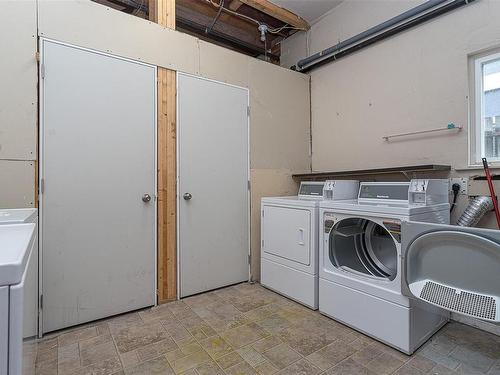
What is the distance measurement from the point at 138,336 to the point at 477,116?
3064 millimetres

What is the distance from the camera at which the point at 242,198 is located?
115 inches

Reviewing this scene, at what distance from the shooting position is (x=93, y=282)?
2.12 metres

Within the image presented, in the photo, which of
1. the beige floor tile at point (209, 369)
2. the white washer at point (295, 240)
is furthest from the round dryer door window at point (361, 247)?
the beige floor tile at point (209, 369)

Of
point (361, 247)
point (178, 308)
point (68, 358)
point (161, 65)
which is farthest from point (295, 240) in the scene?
point (161, 65)

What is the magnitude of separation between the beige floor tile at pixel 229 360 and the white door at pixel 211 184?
946mm

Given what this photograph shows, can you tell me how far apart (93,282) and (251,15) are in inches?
131

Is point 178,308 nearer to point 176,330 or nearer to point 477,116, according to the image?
point 176,330

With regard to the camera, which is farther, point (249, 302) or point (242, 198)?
point (242, 198)

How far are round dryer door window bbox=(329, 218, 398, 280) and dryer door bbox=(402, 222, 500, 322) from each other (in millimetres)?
427

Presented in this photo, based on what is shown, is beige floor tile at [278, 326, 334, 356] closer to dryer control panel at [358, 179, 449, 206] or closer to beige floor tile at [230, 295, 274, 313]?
beige floor tile at [230, 295, 274, 313]

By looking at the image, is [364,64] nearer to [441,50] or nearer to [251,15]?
[441,50]

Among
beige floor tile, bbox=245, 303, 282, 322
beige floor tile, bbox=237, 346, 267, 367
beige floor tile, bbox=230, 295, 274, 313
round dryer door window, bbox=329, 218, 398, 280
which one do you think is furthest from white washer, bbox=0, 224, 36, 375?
round dryer door window, bbox=329, 218, 398, 280

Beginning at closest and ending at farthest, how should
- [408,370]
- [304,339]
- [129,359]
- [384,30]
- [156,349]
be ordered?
[408,370]
[129,359]
[156,349]
[304,339]
[384,30]

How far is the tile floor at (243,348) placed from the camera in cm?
162
